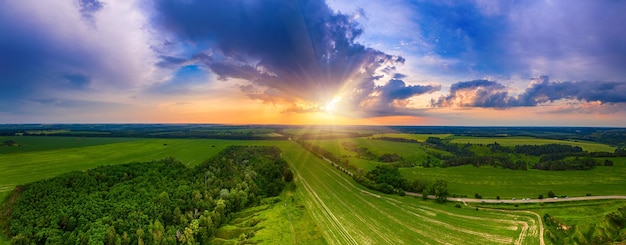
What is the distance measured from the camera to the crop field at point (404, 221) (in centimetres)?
6138

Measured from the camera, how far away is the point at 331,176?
120 meters

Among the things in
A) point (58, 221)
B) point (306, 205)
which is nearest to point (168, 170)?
point (58, 221)

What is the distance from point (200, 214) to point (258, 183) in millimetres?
30404

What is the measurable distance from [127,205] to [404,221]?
67.7 meters

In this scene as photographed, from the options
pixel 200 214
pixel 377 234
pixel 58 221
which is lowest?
pixel 377 234

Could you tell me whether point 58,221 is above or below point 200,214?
above

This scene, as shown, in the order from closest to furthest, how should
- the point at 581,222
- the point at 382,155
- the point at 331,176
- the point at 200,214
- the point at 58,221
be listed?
the point at 58,221
the point at 581,222
the point at 200,214
the point at 331,176
the point at 382,155

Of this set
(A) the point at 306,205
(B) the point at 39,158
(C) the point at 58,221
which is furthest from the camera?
(B) the point at 39,158

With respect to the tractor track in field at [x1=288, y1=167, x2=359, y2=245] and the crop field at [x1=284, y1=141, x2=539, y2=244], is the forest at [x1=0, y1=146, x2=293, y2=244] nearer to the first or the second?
the tractor track in field at [x1=288, y1=167, x2=359, y2=245]

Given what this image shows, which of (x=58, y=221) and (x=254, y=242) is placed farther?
(x=254, y=242)

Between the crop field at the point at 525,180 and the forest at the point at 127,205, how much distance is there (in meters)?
75.1

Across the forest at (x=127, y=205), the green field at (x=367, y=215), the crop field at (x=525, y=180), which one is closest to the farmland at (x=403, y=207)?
the green field at (x=367, y=215)

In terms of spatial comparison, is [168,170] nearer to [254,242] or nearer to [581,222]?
[254,242]

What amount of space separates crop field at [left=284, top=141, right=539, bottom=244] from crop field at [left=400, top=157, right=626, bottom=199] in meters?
22.8
